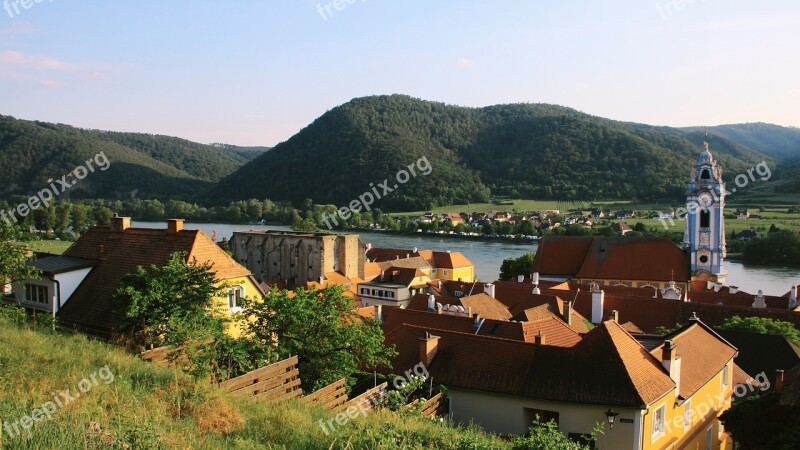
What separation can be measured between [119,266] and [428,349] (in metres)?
7.44

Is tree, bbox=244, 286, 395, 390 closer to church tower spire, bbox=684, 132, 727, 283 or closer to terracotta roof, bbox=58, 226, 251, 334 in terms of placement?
terracotta roof, bbox=58, 226, 251, 334

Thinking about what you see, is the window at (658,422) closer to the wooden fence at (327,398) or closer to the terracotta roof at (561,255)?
the wooden fence at (327,398)

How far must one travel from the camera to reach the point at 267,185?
408ft

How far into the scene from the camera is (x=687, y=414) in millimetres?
12719

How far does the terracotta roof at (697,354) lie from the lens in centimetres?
1297

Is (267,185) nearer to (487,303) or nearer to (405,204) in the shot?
(405,204)

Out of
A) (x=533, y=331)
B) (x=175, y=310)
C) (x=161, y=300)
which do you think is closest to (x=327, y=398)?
(x=175, y=310)

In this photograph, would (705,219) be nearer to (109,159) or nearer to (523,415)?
(523,415)

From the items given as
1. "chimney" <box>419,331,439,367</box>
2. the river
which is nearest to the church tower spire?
the river

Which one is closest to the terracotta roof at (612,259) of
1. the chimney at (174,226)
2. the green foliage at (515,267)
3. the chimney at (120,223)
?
the green foliage at (515,267)

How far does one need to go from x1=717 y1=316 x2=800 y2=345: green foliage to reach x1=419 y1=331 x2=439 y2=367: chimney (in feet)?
40.1

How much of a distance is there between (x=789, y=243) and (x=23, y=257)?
69.3m

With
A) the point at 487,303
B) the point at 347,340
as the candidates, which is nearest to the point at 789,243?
the point at 487,303

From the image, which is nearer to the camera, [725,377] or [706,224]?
[725,377]
